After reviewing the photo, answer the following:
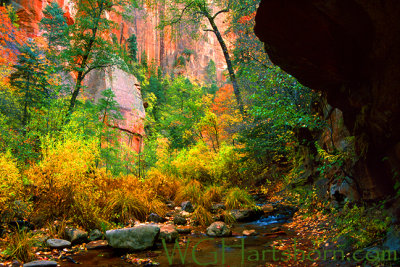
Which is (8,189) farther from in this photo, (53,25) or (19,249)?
(53,25)

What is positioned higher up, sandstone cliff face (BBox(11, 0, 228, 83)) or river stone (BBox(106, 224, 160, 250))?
sandstone cliff face (BBox(11, 0, 228, 83))

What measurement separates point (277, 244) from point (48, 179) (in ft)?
17.1

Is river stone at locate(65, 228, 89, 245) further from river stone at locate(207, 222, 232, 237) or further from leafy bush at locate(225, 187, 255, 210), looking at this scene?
leafy bush at locate(225, 187, 255, 210)

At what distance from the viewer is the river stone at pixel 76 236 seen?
501 centimetres

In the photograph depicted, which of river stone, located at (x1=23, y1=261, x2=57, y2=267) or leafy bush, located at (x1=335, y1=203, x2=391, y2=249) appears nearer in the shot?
leafy bush, located at (x1=335, y1=203, x2=391, y2=249)

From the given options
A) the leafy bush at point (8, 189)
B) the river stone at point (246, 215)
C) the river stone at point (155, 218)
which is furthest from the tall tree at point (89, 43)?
the river stone at point (246, 215)

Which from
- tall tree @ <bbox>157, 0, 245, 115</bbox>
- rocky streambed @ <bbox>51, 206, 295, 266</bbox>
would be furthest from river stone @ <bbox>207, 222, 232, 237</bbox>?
tall tree @ <bbox>157, 0, 245, 115</bbox>

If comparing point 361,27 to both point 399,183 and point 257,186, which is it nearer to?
point 399,183

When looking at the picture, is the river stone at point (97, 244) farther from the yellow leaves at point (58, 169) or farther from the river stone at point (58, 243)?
the yellow leaves at point (58, 169)

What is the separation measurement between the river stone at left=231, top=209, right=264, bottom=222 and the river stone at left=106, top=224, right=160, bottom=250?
2.98m

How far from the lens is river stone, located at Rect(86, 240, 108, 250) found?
16.0 feet

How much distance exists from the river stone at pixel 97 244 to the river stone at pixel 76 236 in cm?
25

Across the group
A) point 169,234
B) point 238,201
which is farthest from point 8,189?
point 238,201

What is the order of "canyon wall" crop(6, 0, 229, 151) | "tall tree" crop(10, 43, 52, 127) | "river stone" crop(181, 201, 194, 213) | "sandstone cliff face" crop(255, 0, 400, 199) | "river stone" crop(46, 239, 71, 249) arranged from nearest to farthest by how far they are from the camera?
"sandstone cliff face" crop(255, 0, 400, 199) → "river stone" crop(46, 239, 71, 249) → "river stone" crop(181, 201, 194, 213) → "tall tree" crop(10, 43, 52, 127) → "canyon wall" crop(6, 0, 229, 151)
